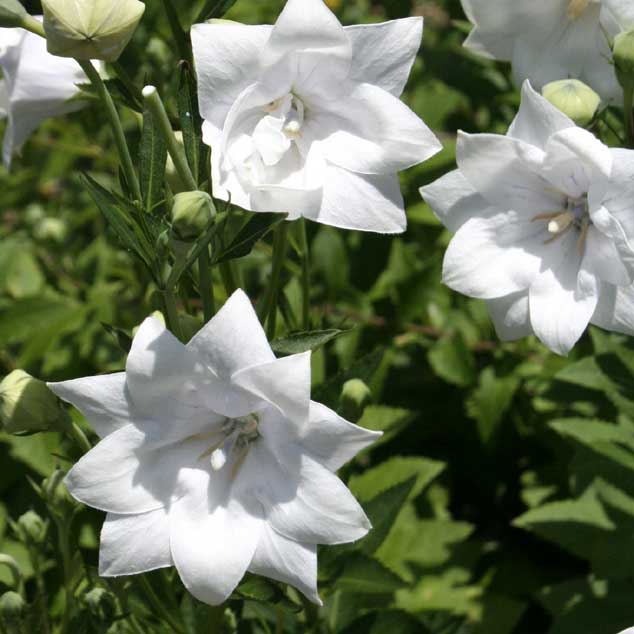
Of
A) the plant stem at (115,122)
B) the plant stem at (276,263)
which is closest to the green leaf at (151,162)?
the plant stem at (115,122)

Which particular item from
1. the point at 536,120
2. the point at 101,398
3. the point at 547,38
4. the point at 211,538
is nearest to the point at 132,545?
the point at 211,538

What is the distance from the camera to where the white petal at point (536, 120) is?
187 cm

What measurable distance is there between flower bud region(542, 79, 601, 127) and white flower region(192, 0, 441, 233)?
305 mm

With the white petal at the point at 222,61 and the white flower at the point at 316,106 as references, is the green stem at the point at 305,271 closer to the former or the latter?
the white flower at the point at 316,106

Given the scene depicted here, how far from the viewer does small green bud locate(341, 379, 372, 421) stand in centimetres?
198

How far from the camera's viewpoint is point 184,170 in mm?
1701

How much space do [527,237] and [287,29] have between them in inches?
26.4

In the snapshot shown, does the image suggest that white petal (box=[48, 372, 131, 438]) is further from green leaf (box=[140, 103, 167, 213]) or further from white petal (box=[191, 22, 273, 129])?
white petal (box=[191, 22, 273, 129])

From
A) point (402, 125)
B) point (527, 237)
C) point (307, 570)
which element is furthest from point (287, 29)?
Result: point (307, 570)

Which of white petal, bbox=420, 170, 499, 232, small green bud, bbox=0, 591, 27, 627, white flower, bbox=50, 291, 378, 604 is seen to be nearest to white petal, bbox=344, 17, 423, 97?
white petal, bbox=420, 170, 499, 232

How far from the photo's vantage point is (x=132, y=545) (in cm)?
166

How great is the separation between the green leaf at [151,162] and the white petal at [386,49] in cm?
35

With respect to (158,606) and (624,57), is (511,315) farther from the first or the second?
(158,606)

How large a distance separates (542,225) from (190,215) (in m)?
0.85
